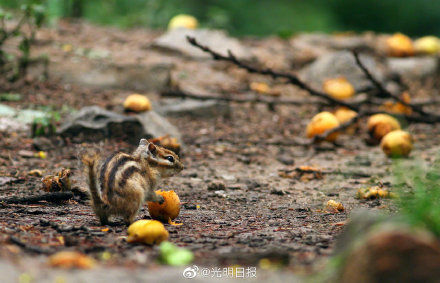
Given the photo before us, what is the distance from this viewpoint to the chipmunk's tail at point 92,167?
3.67 m

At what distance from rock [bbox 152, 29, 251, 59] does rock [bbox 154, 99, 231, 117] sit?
197 cm

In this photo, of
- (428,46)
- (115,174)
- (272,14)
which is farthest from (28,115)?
Answer: (428,46)

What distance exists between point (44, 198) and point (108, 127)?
2.11 meters

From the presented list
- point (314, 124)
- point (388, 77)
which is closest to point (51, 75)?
point (314, 124)

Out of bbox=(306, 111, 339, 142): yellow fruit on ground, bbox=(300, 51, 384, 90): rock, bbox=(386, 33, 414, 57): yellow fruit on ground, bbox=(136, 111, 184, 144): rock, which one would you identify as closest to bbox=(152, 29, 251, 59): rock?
bbox=(300, 51, 384, 90): rock

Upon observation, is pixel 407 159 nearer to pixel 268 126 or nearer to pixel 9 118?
pixel 268 126

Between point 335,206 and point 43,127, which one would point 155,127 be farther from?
point 335,206

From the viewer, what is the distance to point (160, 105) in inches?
316

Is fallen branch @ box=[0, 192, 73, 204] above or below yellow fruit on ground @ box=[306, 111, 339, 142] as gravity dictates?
below

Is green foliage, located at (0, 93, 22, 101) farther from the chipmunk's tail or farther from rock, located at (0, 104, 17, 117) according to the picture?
the chipmunk's tail

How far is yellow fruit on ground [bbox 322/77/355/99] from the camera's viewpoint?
8.59 m

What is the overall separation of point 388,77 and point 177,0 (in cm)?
545

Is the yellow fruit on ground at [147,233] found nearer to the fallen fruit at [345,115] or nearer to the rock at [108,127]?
the rock at [108,127]

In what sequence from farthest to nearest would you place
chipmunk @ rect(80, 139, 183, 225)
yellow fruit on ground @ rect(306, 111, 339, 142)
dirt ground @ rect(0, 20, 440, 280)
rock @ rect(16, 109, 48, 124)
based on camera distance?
1. yellow fruit on ground @ rect(306, 111, 339, 142)
2. rock @ rect(16, 109, 48, 124)
3. chipmunk @ rect(80, 139, 183, 225)
4. dirt ground @ rect(0, 20, 440, 280)
